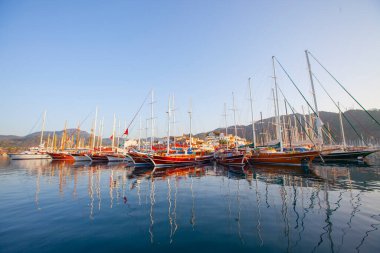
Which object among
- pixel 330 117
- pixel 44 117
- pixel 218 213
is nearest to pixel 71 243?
pixel 218 213

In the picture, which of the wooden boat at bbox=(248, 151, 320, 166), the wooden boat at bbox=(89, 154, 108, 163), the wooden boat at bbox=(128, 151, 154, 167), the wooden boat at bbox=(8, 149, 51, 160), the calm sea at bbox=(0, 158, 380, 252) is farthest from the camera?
the wooden boat at bbox=(8, 149, 51, 160)

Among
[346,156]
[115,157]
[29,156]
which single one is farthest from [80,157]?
[346,156]

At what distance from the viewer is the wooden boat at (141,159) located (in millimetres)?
35706

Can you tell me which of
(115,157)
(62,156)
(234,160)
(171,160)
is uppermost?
(62,156)

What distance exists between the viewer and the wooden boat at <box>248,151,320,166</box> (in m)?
28.5

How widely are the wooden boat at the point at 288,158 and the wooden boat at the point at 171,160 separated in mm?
15984

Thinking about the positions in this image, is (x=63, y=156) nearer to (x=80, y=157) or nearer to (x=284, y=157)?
(x=80, y=157)

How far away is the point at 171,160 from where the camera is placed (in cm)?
3606

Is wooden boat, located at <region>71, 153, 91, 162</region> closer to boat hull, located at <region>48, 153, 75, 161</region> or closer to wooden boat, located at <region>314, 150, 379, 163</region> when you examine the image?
boat hull, located at <region>48, 153, 75, 161</region>

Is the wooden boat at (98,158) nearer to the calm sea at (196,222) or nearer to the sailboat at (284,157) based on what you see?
the calm sea at (196,222)

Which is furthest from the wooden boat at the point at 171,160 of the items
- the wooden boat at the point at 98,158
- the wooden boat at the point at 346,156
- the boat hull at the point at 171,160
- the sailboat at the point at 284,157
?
the wooden boat at the point at 346,156

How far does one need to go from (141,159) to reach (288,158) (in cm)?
2993

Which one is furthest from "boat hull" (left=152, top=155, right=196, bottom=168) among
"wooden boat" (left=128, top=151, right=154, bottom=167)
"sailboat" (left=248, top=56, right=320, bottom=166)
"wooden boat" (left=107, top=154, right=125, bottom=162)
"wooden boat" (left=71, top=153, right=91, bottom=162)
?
"wooden boat" (left=71, top=153, right=91, bottom=162)

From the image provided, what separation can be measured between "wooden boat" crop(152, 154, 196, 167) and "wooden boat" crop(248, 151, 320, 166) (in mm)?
15984
